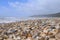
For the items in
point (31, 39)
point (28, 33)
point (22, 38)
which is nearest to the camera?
point (31, 39)

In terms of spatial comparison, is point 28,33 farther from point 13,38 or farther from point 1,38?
point 1,38

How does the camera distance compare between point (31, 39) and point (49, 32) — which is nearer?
point (31, 39)

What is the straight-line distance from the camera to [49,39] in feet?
9.20

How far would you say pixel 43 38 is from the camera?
286cm

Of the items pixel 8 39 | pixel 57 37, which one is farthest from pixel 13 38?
pixel 57 37

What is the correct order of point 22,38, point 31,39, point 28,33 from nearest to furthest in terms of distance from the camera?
point 31,39 < point 22,38 < point 28,33

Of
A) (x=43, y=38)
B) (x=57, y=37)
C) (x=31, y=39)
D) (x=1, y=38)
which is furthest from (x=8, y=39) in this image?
(x=57, y=37)

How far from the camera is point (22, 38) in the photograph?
10.5 ft

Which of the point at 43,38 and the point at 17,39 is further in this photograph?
the point at 17,39

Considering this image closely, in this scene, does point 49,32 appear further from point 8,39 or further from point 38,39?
point 8,39

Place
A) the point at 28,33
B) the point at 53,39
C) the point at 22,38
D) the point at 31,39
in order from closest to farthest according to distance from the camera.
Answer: the point at 53,39, the point at 31,39, the point at 22,38, the point at 28,33

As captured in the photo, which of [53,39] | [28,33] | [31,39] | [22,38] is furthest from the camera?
[28,33]

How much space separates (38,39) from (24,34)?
0.69 m

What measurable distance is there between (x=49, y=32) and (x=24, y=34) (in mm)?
530
